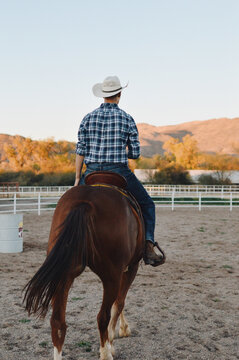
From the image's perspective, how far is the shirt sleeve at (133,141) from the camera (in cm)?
370

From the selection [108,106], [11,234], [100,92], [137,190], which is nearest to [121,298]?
[137,190]

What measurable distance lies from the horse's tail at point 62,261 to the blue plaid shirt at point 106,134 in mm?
825

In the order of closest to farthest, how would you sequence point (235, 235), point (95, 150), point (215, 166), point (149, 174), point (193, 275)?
point (95, 150)
point (193, 275)
point (235, 235)
point (149, 174)
point (215, 166)

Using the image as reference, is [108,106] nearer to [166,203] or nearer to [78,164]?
[78,164]

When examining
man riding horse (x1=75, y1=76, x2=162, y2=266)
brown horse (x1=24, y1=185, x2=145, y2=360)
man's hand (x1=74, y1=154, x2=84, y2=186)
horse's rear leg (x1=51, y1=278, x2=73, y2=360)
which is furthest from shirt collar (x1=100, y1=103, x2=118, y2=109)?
horse's rear leg (x1=51, y1=278, x2=73, y2=360)

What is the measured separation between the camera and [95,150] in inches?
142

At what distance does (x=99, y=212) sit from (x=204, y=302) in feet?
9.81

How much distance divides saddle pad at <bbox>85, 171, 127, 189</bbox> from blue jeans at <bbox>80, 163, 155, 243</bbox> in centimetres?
11

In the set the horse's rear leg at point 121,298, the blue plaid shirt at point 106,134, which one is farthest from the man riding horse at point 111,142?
the horse's rear leg at point 121,298

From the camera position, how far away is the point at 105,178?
3.46 m

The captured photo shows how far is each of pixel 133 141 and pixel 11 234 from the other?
5946 mm

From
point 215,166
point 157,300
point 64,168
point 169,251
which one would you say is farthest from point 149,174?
point 157,300

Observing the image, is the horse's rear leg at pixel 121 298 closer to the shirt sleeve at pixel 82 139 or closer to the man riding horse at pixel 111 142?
the man riding horse at pixel 111 142

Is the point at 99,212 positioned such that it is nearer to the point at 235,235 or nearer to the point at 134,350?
the point at 134,350
